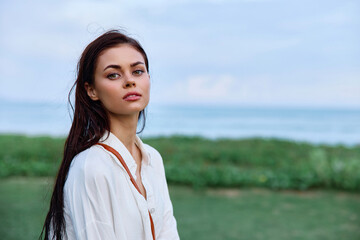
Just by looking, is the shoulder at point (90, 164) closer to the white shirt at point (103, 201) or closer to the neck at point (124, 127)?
the white shirt at point (103, 201)

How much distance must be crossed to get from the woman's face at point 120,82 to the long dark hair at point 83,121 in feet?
0.10

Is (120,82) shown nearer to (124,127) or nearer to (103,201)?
(124,127)

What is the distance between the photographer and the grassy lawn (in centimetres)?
436

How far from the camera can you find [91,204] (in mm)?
1382

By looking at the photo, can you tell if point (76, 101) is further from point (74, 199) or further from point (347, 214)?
point (347, 214)

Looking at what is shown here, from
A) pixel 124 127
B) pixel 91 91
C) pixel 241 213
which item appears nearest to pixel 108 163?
pixel 124 127

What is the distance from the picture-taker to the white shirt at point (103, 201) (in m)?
1.38

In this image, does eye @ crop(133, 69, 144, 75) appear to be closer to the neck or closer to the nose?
the nose

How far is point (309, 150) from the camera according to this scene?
7.86m

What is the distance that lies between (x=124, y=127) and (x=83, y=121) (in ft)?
0.49

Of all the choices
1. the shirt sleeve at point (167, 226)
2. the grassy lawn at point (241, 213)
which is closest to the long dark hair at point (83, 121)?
the shirt sleeve at point (167, 226)

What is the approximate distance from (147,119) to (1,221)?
326 cm

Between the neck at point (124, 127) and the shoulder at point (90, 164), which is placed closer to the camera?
the shoulder at point (90, 164)

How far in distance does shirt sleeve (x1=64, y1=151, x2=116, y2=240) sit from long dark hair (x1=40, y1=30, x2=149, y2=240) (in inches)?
5.2
